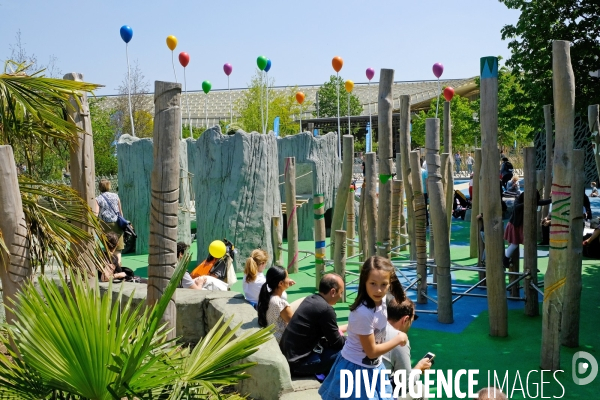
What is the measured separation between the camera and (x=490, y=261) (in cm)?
577

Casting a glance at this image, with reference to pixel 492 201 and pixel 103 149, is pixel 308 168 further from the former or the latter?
pixel 103 149

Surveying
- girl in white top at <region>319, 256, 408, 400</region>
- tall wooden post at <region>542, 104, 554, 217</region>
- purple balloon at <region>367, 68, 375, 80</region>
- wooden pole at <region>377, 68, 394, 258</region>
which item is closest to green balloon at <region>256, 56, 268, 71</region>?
purple balloon at <region>367, 68, 375, 80</region>

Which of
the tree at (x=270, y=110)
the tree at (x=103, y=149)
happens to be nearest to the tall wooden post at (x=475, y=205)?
the tree at (x=103, y=149)

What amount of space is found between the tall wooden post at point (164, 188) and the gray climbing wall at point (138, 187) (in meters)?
7.37

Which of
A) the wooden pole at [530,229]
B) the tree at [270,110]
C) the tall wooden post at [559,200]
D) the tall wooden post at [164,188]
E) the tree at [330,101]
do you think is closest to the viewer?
the tall wooden post at [164,188]

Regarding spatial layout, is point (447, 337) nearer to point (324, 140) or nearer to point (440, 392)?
point (440, 392)

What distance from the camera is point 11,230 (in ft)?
11.8

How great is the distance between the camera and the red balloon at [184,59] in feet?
57.6

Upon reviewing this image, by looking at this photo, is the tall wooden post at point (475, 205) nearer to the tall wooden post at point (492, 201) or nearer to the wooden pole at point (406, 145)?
the wooden pole at point (406, 145)

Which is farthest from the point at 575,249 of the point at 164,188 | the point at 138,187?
the point at 138,187

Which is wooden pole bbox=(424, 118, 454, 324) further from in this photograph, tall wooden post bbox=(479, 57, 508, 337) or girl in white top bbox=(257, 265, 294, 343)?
girl in white top bbox=(257, 265, 294, 343)

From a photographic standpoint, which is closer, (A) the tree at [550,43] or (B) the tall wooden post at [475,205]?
(B) the tall wooden post at [475,205]

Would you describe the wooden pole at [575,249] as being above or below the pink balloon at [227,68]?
below

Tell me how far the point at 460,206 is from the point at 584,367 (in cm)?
983
